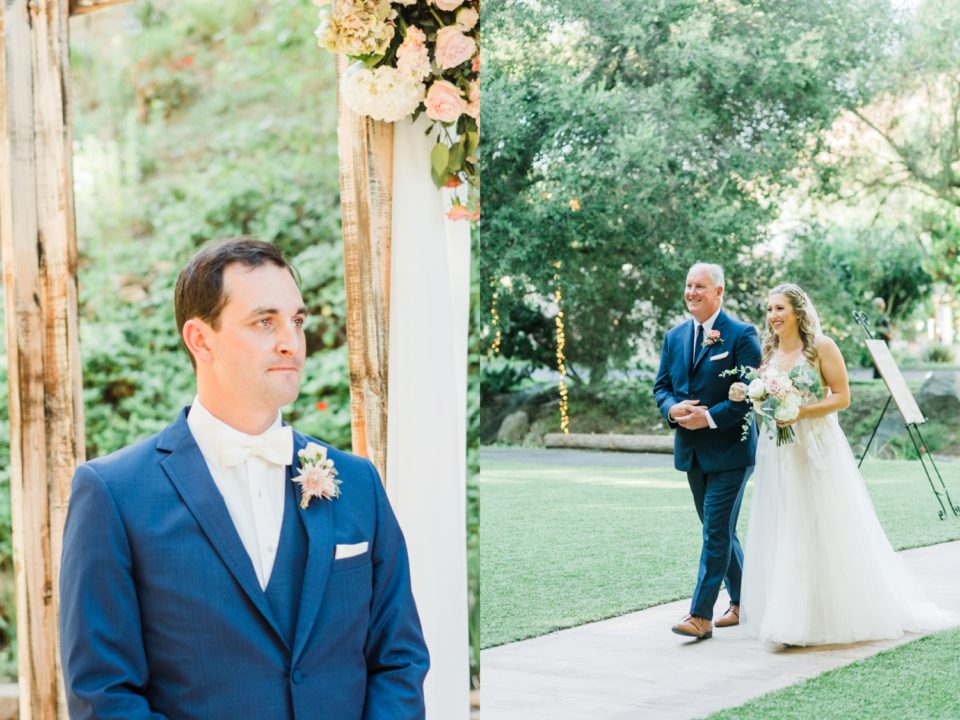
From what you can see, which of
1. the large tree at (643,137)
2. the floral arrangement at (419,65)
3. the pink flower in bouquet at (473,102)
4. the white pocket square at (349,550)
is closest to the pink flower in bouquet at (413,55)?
the floral arrangement at (419,65)

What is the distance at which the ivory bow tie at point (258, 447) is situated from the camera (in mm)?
1474

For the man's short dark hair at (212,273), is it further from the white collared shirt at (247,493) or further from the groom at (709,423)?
the groom at (709,423)

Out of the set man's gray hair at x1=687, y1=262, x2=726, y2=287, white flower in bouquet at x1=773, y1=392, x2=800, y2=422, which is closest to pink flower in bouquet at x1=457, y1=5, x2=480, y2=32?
man's gray hair at x1=687, y1=262, x2=726, y2=287

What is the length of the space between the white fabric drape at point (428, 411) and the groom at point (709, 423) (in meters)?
0.54

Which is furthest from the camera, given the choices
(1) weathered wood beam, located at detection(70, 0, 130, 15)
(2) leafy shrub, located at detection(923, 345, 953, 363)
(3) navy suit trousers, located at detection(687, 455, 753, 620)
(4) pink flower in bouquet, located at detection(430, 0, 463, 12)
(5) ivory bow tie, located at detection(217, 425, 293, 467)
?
(1) weathered wood beam, located at detection(70, 0, 130, 15)

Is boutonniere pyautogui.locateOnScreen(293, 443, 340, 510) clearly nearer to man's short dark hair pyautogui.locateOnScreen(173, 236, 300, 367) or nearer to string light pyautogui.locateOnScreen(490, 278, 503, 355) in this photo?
man's short dark hair pyautogui.locateOnScreen(173, 236, 300, 367)

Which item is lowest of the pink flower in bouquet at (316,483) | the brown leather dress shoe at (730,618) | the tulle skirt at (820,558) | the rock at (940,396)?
the brown leather dress shoe at (730,618)

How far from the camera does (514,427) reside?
2945 mm

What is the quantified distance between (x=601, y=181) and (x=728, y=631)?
3.80 ft

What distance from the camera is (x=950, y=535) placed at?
8.41ft

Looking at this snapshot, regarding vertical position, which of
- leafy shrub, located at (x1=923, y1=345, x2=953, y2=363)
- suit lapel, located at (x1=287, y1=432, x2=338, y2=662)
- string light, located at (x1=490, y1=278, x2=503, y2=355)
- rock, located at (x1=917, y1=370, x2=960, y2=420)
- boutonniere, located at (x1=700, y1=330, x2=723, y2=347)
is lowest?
suit lapel, located at (x1=287, y1=432, x2=338, y2=662)

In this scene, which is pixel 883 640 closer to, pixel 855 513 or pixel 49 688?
pixel 855 513

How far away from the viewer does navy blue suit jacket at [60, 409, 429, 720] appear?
1.35m

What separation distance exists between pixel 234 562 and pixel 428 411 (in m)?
1.28
